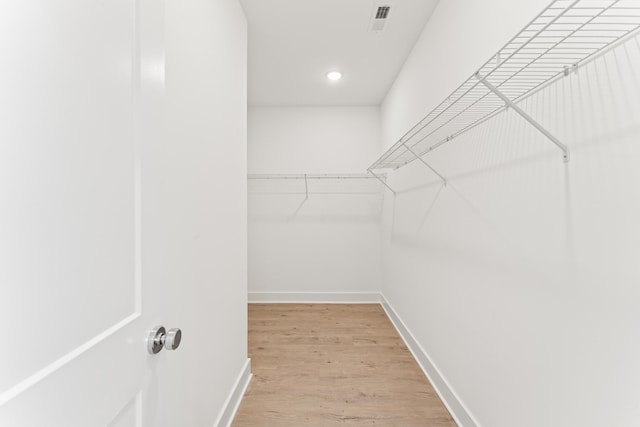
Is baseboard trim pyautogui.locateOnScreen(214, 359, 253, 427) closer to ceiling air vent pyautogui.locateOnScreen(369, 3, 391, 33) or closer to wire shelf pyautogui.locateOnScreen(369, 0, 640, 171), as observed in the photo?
wire shelf pyautogui.locateOnScreen(369, 0, 640, 171)

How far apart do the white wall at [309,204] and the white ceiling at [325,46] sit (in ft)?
1.15

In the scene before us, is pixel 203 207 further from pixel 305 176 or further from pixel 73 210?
pixel 305 176

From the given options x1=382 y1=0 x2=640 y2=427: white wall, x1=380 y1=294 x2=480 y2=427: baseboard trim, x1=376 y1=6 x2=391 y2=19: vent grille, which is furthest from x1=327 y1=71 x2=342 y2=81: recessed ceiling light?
x1=380 y1=294 x2=480 y2=427: baseboard trim

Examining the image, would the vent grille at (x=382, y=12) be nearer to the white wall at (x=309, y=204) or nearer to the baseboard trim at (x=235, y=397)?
the white wall at (x=309, y=204)

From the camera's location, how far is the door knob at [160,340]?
73 centimetres

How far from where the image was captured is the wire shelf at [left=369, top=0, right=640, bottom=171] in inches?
29.1

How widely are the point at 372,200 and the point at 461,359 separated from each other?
2.39m

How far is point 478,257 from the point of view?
151 cm

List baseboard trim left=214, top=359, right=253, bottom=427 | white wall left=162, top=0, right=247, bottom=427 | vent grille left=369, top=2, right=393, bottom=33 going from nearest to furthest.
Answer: white wall left=162, top=0, right=247, bottom=427, baseboard trim left=214, top=359, right=253, bottom=427, vent grille left=369, top=2, right=393, bottom=33

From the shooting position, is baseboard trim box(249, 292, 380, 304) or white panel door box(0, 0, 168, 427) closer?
white panel door box(0, 0, 168, 427)

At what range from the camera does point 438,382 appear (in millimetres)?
1997

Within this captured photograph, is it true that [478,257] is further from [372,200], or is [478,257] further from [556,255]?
[372,200]

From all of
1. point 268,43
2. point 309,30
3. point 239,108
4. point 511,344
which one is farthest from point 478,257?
point 268,43

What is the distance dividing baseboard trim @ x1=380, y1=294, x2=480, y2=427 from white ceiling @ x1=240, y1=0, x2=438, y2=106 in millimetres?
2332
